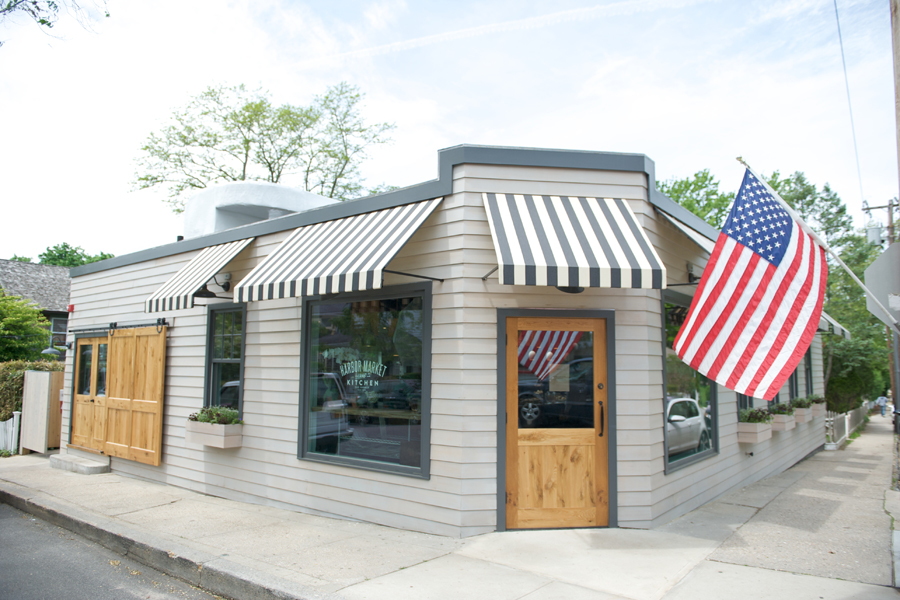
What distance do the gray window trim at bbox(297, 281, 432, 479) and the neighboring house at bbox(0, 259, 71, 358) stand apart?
27959mm

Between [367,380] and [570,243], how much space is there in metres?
2.81

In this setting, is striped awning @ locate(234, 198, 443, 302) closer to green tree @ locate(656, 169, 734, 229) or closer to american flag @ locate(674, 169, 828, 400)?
american flag @ locate(674, 169, 828, 400)

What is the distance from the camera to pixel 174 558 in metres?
5.12

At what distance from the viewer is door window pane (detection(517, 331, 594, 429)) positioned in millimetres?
5875

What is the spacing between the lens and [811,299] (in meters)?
5.15

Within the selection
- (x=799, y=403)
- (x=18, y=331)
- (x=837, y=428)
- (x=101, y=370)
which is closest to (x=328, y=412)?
(x=101, y=370)

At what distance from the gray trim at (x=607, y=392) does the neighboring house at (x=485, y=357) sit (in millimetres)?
20

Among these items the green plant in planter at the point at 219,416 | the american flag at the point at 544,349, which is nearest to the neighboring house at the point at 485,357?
the american flag at the point at 544,349

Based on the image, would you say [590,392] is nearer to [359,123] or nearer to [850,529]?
[850,529]

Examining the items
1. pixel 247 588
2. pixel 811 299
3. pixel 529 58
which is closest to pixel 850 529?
pixel 811 299

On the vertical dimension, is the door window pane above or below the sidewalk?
above

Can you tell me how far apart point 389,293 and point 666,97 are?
8.14 meters

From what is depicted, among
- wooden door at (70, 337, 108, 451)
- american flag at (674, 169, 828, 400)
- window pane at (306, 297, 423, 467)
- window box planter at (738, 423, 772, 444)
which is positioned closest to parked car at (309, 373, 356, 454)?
window pane at (306, 297, 423, 467)

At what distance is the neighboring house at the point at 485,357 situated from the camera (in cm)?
565
